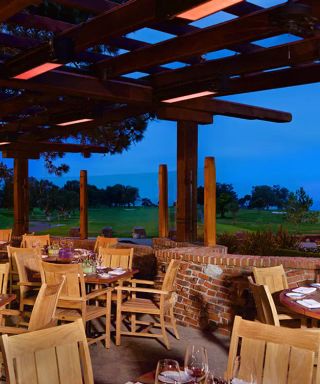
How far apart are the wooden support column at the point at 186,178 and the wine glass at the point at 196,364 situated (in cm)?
587

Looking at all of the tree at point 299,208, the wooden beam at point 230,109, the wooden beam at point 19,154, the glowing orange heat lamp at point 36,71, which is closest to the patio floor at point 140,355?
the glowing orange heat lamp at point 36,71

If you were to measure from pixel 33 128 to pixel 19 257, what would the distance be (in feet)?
15.7

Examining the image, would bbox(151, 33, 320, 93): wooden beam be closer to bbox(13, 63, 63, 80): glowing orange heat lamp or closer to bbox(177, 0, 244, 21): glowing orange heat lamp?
bbox(177, 0, 244, 21): glowing orange heat lamp

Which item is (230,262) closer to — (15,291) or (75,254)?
(75,254)

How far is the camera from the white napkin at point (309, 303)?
4180 millimetres

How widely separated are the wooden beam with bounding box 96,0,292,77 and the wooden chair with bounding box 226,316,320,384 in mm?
2258

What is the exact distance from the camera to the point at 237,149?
2507 inches

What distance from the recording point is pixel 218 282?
616 cm

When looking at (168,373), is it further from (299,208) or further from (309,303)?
(299,208)

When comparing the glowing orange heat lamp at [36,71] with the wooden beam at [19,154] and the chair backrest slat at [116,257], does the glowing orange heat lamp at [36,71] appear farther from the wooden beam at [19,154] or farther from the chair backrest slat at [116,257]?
the wooden beam at [19,154]

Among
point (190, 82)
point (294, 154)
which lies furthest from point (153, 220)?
point (294, 154)

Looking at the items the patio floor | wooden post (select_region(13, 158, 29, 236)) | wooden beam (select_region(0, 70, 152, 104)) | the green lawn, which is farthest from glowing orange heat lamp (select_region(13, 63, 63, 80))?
the green lawn

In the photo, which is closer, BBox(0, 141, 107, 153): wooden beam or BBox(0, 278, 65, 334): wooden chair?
BBox(0, 278, 65, 334): wooden chair

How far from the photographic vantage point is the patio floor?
A: 4.77 metres
